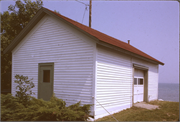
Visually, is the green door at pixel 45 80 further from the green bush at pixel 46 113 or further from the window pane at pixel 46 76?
the green bush at pixel 46 113

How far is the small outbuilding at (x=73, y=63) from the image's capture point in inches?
335

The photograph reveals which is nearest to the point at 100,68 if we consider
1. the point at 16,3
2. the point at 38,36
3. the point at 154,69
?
the point at 38,36

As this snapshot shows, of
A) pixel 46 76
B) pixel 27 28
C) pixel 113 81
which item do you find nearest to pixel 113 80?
pixel 113 81

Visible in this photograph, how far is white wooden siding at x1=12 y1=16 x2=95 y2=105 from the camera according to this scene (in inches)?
340

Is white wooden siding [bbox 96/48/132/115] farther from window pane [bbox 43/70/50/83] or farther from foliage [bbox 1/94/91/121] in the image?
window pane [bbox 43/70/50/83]

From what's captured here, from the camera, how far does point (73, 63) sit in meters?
9.13

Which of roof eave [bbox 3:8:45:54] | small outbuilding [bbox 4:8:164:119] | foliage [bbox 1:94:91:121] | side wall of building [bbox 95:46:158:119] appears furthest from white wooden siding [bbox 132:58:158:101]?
foliage [bbox 1:94:91:121]

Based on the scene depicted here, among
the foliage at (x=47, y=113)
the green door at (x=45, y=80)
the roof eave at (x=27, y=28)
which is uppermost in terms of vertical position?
the roof eave at (x=27, y=28)

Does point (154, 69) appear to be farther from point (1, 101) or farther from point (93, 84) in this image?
point (1, 101)

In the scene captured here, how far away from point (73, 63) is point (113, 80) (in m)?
2.44

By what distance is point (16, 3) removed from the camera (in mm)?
19922

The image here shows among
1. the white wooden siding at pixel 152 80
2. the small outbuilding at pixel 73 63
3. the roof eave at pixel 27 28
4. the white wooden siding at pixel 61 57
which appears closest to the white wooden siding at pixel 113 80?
the small outbuilding at pixel 73 63

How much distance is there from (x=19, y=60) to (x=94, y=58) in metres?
5.93

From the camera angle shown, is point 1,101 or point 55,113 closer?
point 55,113
